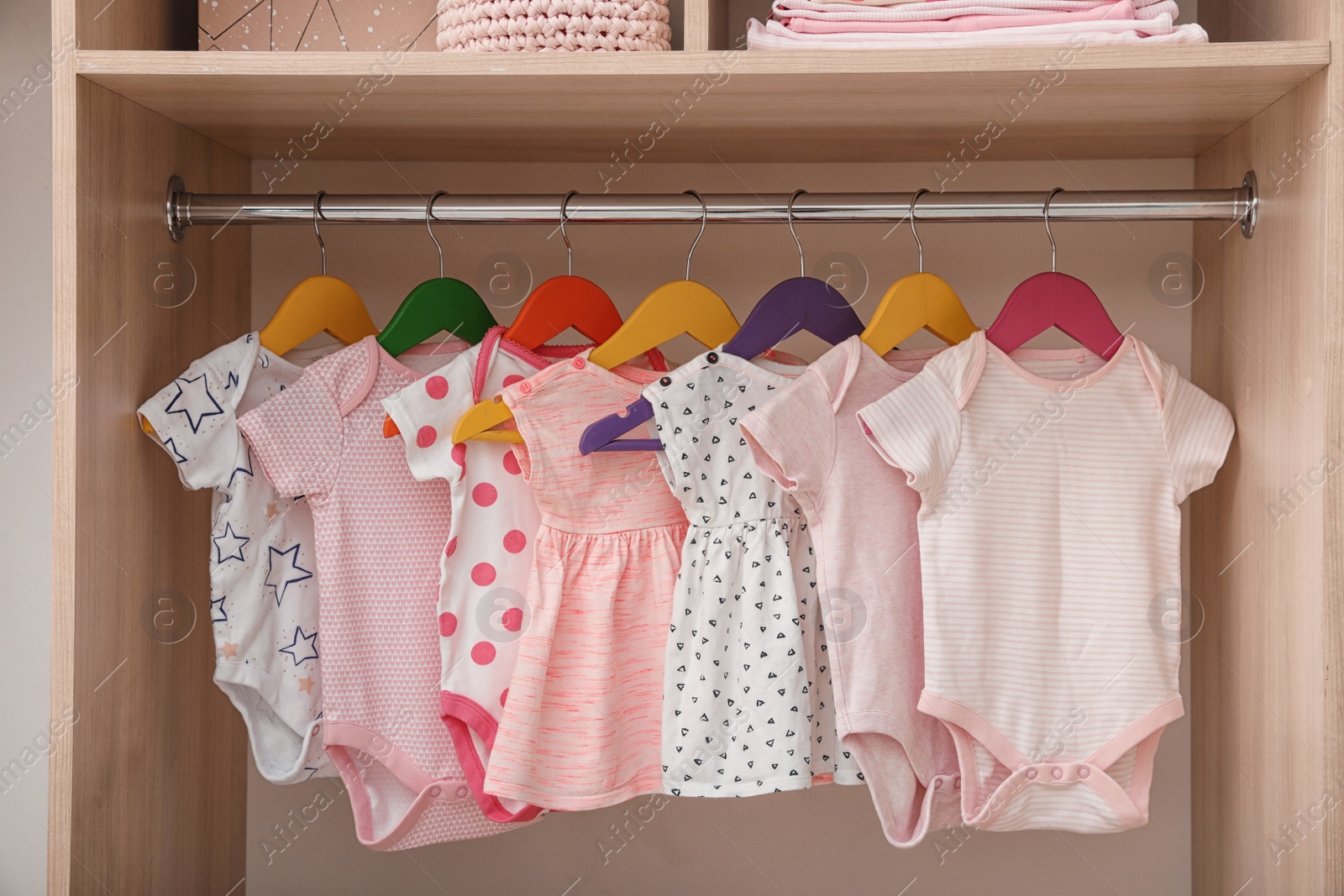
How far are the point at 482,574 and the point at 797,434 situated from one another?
0.42 metres

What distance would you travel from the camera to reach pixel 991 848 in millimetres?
1502

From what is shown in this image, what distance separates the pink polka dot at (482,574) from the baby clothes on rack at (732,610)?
233mm

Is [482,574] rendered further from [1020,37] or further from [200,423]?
[1020,37]

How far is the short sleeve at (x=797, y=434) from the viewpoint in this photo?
1.06m

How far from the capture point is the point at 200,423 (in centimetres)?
116

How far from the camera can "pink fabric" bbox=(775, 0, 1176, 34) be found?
1044mm

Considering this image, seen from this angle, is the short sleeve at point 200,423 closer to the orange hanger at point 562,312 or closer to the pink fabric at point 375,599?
the pink fabric at point 375,599

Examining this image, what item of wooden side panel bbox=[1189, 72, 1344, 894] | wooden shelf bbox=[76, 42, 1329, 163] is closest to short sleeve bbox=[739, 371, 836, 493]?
wooden shelf bbox=[76, 42, 1329, 163]

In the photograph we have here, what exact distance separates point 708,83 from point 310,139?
642 millimetres

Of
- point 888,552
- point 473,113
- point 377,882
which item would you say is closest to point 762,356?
point 888,552

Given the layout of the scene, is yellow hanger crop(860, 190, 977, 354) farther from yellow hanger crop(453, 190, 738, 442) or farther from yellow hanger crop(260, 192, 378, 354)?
yellow hanger crop(260, 192, 378, 354)

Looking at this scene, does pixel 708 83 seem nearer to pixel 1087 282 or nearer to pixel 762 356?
pixel 762 356

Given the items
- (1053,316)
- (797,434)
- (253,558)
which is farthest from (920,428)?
(253,558)

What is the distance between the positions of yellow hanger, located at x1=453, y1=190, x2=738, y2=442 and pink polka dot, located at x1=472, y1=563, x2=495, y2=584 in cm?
16
